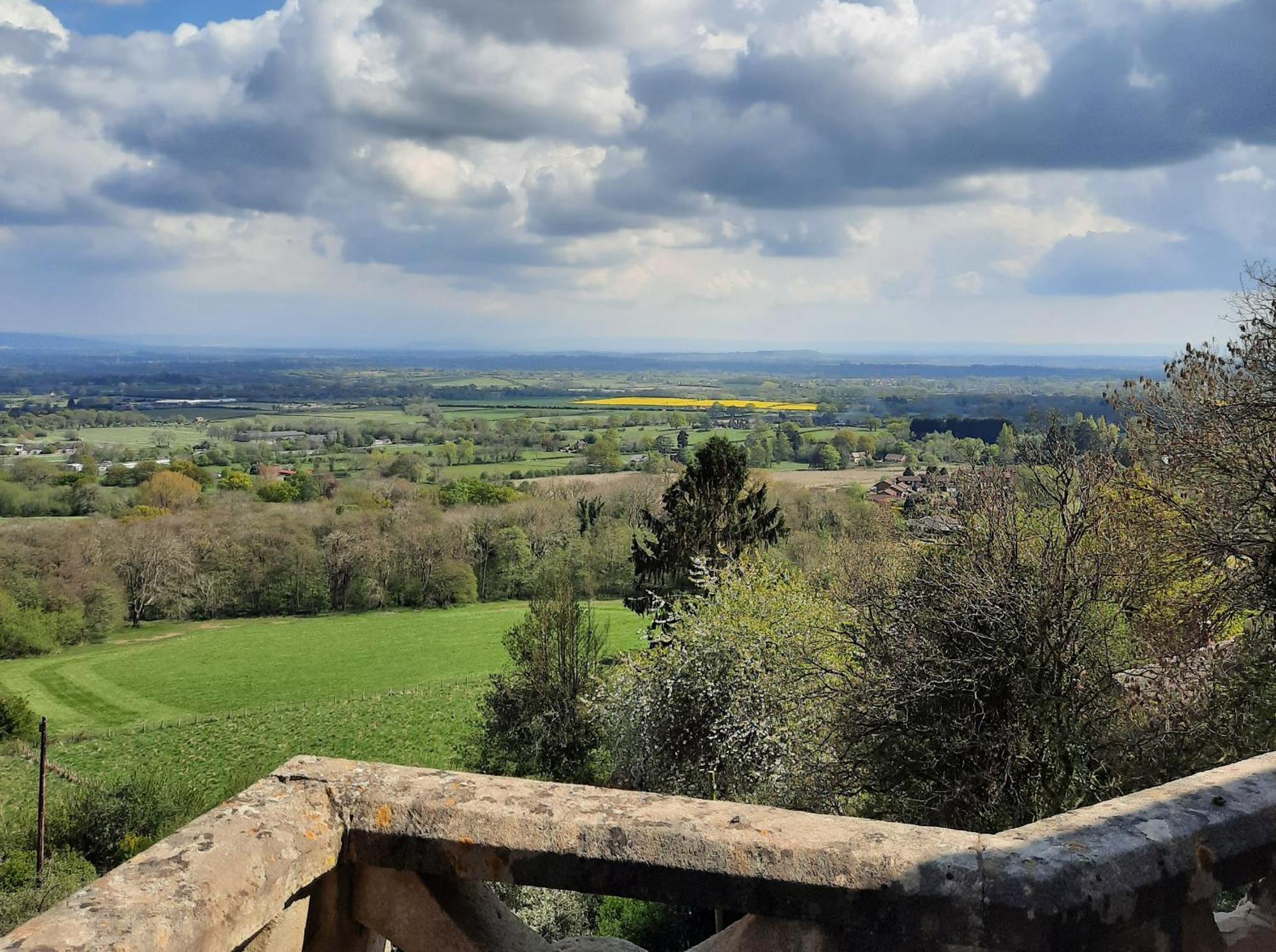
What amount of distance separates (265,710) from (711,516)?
30.9 metres

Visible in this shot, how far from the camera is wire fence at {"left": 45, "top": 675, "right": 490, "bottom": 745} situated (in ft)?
149

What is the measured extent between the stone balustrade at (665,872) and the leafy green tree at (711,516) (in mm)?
31929

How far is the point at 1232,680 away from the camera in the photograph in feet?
32.2

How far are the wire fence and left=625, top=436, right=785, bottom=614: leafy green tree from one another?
60.3 feet

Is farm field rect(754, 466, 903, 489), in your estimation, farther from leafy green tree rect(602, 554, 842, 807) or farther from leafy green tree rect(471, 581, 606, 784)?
leafy green tree rect(602, 554, 842, 807)

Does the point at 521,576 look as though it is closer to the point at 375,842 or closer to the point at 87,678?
the point at 87,678

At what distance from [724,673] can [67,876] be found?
1922 centimetres

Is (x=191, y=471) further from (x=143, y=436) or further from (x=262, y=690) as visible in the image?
(x=262, y=690)

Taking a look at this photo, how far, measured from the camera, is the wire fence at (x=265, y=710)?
149ft

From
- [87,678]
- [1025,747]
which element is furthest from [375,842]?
[87,678]

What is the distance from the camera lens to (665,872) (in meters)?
1.79

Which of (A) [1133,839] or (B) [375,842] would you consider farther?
(B) [375,842]

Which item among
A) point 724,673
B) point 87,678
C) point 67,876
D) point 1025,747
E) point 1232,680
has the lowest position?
point 87,678

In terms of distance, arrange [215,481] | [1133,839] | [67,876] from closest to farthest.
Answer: [1133,839] → [67,876] → [215,481]
